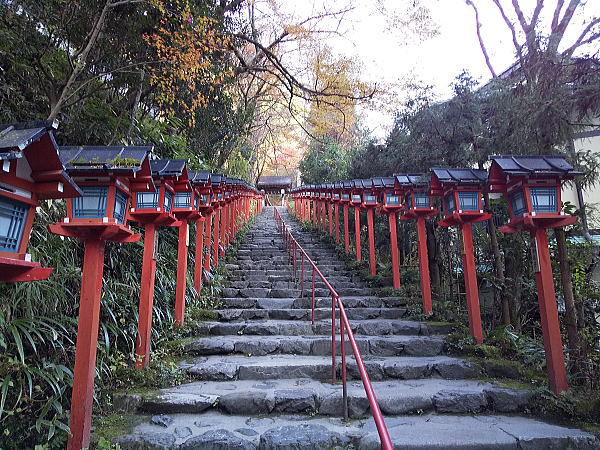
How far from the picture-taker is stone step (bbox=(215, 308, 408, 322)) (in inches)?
250

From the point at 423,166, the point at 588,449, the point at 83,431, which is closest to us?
the point at 83,431

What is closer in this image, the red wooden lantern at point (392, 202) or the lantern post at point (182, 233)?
the lantern post at point (182, 233)

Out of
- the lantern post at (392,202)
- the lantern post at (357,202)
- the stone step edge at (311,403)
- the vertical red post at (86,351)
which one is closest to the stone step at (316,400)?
the stone step edge at (311,403)

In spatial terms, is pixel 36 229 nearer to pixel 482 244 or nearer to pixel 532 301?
pixel 482 244

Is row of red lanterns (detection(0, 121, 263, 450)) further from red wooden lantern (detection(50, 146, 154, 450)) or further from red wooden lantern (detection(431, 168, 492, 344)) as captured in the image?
red wooden lantern (detection(431, 168, 492, 344))

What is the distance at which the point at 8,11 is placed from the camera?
165 inches

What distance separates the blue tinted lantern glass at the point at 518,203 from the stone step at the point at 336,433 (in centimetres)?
219

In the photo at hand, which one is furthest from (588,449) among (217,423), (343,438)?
(217,423)

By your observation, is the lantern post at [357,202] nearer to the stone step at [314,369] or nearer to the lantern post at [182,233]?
the lantern post at [182,233]

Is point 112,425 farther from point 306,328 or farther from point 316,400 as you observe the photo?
point 306,328

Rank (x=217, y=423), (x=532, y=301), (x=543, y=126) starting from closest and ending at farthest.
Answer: (x=217, y=423)
(x=543, y=126)
(x=532, y=301)

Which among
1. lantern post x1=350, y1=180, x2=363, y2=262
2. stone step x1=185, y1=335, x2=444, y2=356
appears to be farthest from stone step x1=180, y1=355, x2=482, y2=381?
lantern post x1=350, y1=180, x2=363, y2=262

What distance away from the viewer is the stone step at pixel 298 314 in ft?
20.8

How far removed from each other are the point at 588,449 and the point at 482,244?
144 inches
